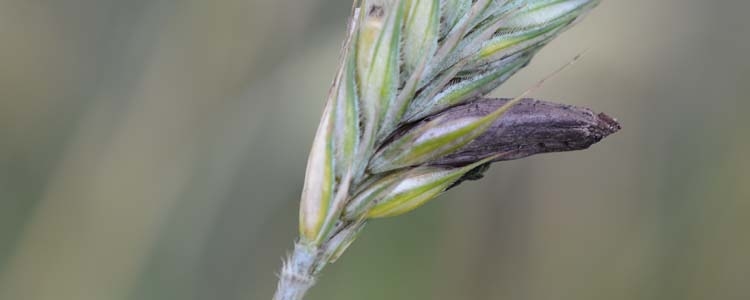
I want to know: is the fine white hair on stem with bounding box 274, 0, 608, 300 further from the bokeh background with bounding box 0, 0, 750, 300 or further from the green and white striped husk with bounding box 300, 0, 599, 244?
the bokeh background with bounding box 0, 0, 750, 300

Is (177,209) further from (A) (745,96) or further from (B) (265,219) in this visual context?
(A) (745,96)

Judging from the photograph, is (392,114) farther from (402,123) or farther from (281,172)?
(281,172)

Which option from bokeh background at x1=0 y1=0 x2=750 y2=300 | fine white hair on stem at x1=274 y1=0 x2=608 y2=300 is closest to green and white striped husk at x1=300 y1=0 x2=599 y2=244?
fine white hair on stem at x1=274 y1=0 x2=608 y2=300

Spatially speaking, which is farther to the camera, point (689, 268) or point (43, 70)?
point (43, 70)

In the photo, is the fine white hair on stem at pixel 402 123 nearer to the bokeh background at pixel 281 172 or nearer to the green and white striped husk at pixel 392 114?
the green and white striped husk at pixel 392 114

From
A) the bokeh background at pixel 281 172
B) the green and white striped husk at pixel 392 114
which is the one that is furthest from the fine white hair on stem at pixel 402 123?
the bokeh background at pixel 281 172

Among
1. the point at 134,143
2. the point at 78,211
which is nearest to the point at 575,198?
the point at 134,143
